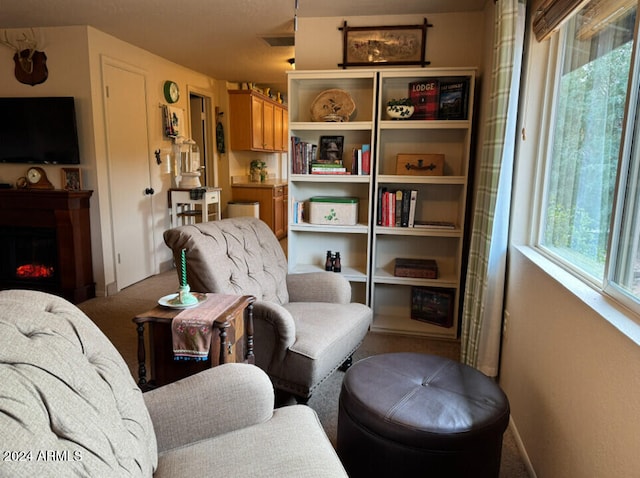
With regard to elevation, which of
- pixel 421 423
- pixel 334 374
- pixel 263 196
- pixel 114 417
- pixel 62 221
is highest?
pixel 263 196

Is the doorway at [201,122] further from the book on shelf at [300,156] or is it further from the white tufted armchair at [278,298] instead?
the white tufted armchair at [278,298]

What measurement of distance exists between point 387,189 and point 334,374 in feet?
4.72

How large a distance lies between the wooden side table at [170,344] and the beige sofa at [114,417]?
13.0 inches

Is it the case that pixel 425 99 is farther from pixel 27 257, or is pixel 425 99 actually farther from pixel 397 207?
pixel 27 257

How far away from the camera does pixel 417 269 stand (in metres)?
3.13

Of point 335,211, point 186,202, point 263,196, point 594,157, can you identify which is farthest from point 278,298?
point 263,196

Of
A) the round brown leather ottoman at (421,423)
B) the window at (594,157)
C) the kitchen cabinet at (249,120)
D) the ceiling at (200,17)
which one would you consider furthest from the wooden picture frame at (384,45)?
the kitchen cabinet at (249,120)

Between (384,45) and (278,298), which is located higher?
(384,45)

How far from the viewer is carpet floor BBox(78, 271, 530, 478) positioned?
76.5 inches

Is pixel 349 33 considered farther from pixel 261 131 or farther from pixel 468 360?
pixel 261 131

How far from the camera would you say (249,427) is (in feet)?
4.26

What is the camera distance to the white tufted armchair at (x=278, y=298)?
1.99 metres

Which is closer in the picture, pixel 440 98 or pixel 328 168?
pixel 440 98

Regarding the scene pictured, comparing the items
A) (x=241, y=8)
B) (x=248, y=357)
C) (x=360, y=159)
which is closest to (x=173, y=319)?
(x=248, y=357)
